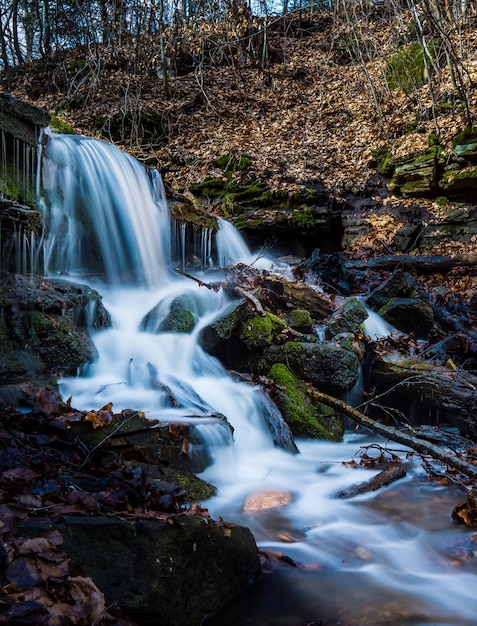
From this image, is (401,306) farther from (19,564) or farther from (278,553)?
(19,564)

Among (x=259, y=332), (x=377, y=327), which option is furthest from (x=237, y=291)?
(x=377, y=327)

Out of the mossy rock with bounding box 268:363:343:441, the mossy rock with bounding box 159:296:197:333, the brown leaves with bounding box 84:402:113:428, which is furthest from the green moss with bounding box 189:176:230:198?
the brown leaves with bounding box 84:402:113:428

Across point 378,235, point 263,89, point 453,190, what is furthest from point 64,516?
point 263,89

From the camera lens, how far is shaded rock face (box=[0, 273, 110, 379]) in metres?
4.88

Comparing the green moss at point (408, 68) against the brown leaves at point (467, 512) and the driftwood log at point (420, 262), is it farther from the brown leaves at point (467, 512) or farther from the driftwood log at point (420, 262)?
the brown leaves at point (467, 512)

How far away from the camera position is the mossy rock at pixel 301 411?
570 cm

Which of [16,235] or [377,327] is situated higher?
[16,235]

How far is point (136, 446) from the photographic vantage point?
3533 millimetres

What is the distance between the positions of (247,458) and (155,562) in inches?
111

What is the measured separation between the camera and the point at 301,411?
578cm

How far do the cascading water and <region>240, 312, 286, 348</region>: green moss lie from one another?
0.56m

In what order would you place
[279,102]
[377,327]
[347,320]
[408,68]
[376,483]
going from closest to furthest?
[376,483], [347,320], [377,327], [408,68], [279,102]

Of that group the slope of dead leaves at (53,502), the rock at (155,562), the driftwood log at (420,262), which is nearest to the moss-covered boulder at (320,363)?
the slope of dead leaves at (53,502)

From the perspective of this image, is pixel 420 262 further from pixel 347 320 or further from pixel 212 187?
pixel 212 187
